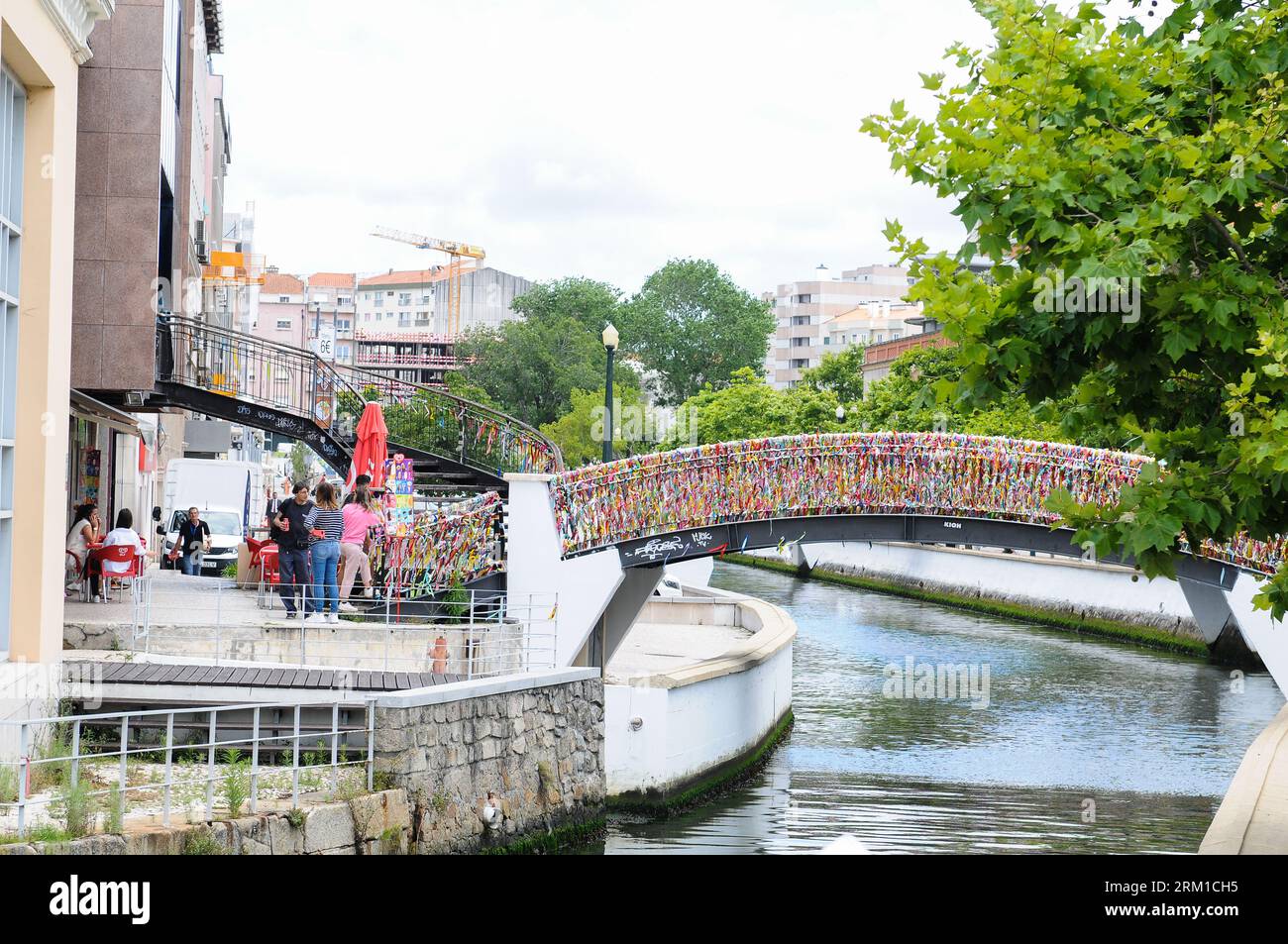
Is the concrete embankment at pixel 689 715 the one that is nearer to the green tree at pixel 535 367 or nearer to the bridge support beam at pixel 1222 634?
the bridge support beam at pixel 1222 634

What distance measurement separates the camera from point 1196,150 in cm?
884

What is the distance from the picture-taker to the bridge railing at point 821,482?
22.5 meters

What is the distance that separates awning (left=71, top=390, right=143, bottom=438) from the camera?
1848cm

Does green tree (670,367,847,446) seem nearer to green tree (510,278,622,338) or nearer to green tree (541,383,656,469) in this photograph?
green tree (541,383,656,469)

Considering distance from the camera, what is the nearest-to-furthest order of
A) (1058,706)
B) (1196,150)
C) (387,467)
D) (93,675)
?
(1196,150) < (93,675) < (387,467) < (1058,706)

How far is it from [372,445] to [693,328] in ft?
263

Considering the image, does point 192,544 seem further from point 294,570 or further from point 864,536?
point 864,536

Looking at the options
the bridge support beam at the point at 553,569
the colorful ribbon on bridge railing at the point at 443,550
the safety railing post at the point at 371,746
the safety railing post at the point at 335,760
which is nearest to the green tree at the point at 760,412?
the bridge support beam at the point at 553,569

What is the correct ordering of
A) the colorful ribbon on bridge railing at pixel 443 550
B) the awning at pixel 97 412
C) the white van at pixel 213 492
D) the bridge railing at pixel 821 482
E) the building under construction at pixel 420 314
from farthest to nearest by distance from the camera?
1. the building under construction at pixel 420 314
2. the white van at pixel 213 492
3. the bridge railing at pixel 821 482
4. the colorful ribbon on bridge railing at pixel 443 550
5. the awning at pixel 97 412

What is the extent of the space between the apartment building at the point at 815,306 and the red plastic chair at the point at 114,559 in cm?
10942

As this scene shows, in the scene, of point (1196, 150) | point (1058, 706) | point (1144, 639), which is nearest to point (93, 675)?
point (1196, 150)
